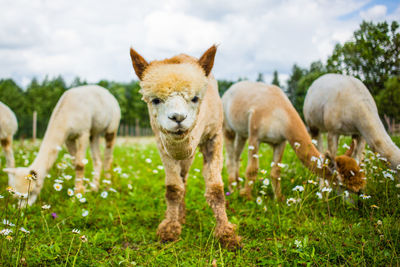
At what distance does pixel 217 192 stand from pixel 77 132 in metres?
3.52

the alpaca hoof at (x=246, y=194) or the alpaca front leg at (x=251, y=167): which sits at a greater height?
the alpaca front leg at (x=251, y=167)

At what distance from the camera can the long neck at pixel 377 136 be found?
3.44 metres

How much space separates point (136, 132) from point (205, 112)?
154ft

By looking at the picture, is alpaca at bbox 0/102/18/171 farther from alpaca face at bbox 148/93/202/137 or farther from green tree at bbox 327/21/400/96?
green tree at bbox 327/21/400/96

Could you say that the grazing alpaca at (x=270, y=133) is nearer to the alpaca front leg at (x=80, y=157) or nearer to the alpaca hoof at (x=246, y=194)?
the alpaca hoof at (x=246, y=194)

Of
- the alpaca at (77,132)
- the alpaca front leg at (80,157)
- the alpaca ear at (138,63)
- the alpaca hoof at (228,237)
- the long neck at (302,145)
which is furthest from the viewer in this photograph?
the alpaca front leg at (80,157)

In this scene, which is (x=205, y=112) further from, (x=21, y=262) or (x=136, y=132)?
(x=136, y=132)

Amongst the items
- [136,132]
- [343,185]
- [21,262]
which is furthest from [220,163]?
[136,132]

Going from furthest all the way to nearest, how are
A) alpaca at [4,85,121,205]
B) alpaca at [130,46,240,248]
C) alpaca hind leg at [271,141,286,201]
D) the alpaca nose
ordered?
alpaca hind leg at [271,141,286,201] < alpaca at [4,85,121,205] < alpaca at [130,46,240,248] < the alpaca nose

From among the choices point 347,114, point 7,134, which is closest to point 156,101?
A: point 347,114

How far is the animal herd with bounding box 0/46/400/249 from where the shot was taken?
7.66ft

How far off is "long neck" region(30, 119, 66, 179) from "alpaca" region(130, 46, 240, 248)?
2.42 meters

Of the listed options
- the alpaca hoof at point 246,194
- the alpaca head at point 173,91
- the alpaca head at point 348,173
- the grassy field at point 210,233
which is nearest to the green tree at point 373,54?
the grassy field at point 210,233

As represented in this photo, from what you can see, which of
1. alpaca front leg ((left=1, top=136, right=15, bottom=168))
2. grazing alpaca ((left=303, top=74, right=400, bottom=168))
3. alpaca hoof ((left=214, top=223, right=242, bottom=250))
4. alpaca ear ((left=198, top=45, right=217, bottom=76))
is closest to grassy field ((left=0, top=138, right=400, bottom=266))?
alpaca hoof ((left=214, top=223, right=242, bottom=250))
